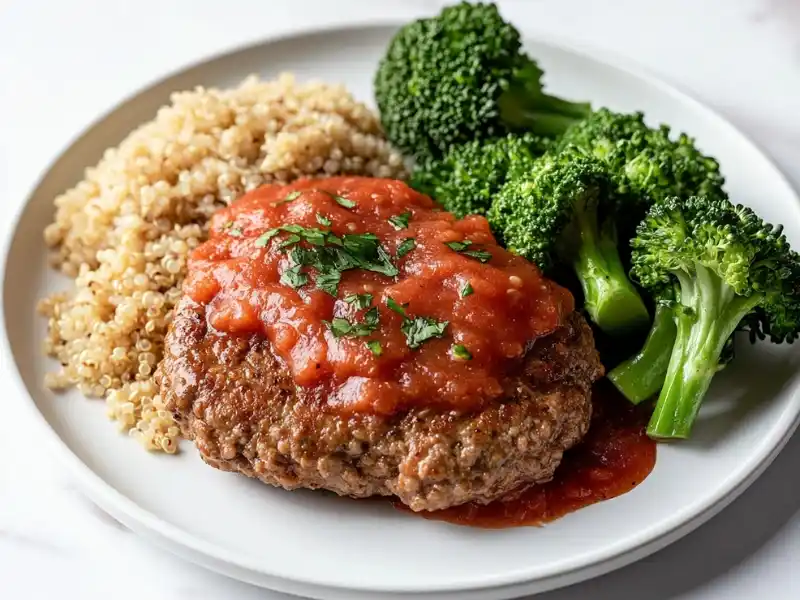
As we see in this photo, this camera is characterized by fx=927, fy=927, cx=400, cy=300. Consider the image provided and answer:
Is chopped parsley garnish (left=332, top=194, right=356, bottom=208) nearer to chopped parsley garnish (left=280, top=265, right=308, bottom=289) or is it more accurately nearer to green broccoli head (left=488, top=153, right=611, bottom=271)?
chopped parsley garnish (left=280, top=265, right=308, bottom=289)

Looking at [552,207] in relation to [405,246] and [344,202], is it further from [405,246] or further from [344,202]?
[344,202]

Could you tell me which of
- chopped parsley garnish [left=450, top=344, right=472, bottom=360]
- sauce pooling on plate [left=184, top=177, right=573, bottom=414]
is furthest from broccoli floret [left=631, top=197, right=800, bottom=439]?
chopped parsley garnish [left=450, top=344, right=472, bottom=360]

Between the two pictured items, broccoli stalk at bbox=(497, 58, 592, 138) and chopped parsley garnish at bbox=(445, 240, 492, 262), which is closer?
chopped parsley garnish at bbox=(445, 240, 492, 262)

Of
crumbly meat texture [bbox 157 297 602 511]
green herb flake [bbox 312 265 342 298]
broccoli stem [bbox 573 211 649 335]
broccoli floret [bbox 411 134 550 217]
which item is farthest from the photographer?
broccoli floret [bbox 411 134 550 217]

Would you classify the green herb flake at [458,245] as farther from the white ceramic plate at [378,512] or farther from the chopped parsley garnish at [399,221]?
the white ceramic plate at [378,512]

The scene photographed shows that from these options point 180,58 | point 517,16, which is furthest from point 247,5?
point 517,16

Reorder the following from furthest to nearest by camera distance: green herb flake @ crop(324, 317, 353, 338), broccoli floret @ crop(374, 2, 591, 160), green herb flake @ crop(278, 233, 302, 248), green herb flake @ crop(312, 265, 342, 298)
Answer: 1. broccoli floret @ crop(374, 2, 591, 160)
2. green herb flake @ crop(278, 233, 302, 248)
3. green herb flake @ crop(312, 265, 342, 298)
4. green herb flake @ crop(324, 317, 353, 338)

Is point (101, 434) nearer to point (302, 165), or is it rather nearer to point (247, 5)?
point (302, 165)

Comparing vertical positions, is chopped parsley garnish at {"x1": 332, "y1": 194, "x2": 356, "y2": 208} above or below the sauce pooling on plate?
above

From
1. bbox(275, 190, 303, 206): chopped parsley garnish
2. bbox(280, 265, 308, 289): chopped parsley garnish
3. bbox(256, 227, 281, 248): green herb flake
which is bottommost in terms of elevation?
bbox(280, 265, 308, 289): chopped parsley garnish
